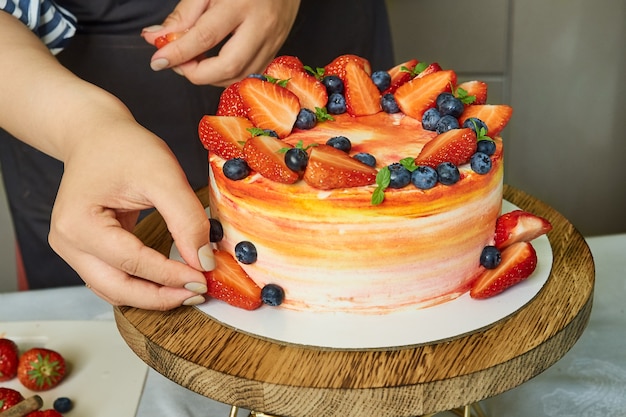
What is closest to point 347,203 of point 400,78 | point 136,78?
point 400,78

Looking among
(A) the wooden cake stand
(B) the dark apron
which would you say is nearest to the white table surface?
(A) the wooden cake stand

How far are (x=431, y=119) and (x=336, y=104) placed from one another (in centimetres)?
19

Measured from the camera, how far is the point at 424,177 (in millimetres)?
1160

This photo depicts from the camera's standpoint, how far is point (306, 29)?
2.18 m

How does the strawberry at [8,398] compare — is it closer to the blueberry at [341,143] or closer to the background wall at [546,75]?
the blueberry at [341,143]

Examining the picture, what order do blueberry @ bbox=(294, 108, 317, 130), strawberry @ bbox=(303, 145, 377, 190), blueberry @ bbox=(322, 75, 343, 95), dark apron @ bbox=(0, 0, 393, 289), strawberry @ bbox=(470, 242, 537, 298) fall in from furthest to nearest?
dark apron @ bbox=(0, 0, 393, 289) < blueberry @ bbox=(322, 75, 343, 95) < blueberry @ bbox=(294, 108, 317, 130) < strawberry @ bbox=(470, 242, 537, 298) < strawberry @ bbox=(303, 145, 377, 190)

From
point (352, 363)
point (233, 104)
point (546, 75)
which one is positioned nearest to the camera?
point (352, 363)

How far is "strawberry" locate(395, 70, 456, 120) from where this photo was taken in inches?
55.6

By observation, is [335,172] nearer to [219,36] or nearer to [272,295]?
[272,295]

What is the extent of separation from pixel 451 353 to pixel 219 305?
0.38 m

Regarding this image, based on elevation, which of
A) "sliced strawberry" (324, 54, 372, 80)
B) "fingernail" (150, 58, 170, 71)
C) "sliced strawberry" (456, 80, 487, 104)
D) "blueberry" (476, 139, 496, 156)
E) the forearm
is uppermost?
the forearm

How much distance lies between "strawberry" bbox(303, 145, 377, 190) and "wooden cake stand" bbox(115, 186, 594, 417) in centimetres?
24

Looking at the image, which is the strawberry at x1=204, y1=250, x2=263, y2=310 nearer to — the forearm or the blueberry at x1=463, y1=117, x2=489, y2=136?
the forearm

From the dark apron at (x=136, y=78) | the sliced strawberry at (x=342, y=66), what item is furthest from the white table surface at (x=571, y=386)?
the sliced strawberry at (x=342, y=66)
